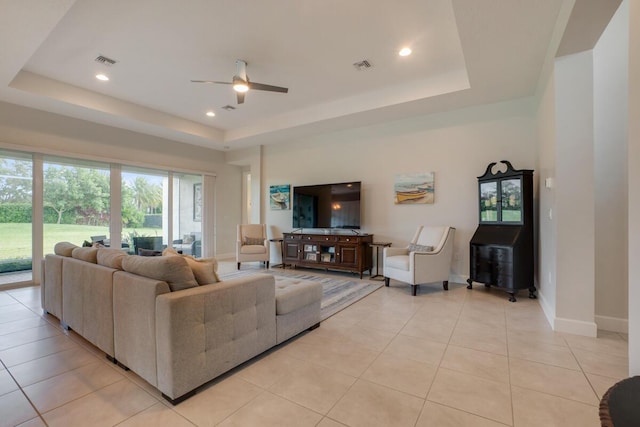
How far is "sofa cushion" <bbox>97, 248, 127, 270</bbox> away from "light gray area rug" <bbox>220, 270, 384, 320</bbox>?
→ 148cm

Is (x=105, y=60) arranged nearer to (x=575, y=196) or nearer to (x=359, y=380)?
(x=359, y=380)

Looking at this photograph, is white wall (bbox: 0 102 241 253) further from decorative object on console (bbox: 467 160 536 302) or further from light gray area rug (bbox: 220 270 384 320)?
decorative object on console (bbox: 467 160 536 302)

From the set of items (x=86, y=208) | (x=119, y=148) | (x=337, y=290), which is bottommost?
(x=337, y=290)

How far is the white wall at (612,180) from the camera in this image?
9.28 feet

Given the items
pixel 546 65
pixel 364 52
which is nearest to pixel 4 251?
pixel 364 52

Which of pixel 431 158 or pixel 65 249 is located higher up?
pixel 431 158

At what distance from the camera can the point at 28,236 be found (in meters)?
4.76

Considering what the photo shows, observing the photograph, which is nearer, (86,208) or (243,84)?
(243,84)

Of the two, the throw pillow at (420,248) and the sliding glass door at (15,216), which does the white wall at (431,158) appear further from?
the sliding glass door at (15,216)

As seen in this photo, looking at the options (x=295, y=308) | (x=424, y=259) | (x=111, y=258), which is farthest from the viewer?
(x=424, y=259)

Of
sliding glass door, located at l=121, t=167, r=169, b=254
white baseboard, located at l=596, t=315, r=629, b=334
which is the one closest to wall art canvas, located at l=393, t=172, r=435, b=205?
white baseboard, located at l=596, t=315, r=629, b=334

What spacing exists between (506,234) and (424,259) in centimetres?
110

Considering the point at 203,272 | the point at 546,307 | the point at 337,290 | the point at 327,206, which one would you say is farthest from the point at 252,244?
the point at 546,307

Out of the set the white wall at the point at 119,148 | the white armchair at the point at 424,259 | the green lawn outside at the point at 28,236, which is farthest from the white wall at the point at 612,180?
the green lawn outside at the point at 28,236
